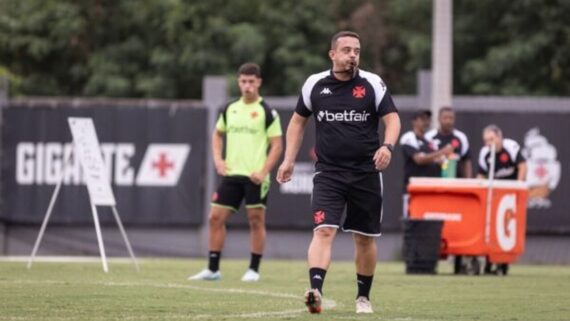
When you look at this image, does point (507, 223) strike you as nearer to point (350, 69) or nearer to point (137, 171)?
point (350, 69)

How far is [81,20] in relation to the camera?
37.0m

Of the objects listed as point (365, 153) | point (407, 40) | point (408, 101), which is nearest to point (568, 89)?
point (407, 40)

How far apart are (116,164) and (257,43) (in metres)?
10.3

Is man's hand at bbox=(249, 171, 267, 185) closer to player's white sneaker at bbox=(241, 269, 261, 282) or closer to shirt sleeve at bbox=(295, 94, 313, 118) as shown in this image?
player's white sneaker at bbox=(241, 269, 261, 282)

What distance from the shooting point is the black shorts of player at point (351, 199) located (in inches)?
426

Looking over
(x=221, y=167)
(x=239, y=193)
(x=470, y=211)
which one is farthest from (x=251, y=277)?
(x=470, y=211)

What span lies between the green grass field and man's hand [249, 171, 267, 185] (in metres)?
1.03

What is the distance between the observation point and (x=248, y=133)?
15.4 meters

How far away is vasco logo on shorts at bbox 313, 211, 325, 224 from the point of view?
1076 centimetres

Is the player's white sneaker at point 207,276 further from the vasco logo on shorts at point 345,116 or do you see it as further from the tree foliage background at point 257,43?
the tree foliage background at point 257,43

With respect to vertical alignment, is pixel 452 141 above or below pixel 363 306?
above

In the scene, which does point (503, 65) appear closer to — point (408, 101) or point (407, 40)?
point (407, 40)

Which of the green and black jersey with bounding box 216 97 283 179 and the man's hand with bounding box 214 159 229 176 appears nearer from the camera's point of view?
the man's hand with bounding box 214 159 229 176

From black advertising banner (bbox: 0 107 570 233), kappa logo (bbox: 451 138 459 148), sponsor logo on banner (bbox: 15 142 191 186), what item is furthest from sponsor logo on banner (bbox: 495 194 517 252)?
sponsor logo on banner (bbox: 15 142 191 186)
